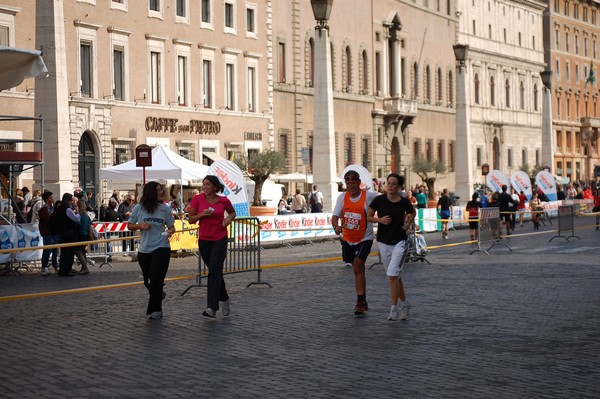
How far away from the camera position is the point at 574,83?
117750mm

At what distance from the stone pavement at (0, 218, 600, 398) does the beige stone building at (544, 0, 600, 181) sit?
89.9 m

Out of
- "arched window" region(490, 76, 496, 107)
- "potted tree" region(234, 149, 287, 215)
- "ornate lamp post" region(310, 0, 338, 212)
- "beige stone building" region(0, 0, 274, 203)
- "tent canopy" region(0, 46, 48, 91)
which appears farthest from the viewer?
"arched window" region(490, 76, 496, 107)

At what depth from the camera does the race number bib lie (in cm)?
1733

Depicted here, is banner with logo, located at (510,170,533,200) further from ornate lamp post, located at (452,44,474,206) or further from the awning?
the awning

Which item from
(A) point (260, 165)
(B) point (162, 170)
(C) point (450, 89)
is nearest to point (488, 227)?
(B) point (162, 170)

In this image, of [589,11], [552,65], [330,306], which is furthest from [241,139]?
[589,11]

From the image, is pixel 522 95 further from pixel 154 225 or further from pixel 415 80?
pixel 154 225

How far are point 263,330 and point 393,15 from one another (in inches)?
2476

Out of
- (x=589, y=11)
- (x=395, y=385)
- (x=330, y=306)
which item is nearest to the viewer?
(x=395, y=385)

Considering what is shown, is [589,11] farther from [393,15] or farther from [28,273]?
[28,273]

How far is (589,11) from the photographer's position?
122m

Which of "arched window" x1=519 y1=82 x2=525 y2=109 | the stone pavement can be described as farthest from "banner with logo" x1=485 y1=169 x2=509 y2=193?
"arched window" x1=519 y1=82 x2=525 y2=109

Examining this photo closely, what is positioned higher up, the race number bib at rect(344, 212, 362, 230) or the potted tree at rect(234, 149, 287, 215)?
the potted tree at rect(234, 149, 287, 215)

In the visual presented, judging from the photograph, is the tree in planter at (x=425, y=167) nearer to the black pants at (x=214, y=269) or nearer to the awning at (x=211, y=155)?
the awning at (x=211, y=155)
